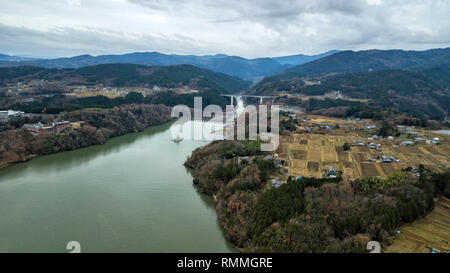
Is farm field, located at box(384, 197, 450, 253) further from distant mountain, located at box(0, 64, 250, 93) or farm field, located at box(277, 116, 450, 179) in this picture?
distant mountain, located at box(0, 64, 250, 93)

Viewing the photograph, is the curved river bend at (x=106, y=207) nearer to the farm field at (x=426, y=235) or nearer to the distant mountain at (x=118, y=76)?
the farm field at (x=426, y=235)

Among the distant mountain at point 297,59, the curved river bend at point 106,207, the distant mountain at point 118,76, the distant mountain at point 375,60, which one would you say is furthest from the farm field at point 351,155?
the distant mountain at point 297,59

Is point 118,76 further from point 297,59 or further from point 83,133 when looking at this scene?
point 297,59

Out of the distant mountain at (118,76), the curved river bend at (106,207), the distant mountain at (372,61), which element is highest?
the distant mountain at (372,61)

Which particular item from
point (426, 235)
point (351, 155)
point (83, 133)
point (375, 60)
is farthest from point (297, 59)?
point (426, 235)

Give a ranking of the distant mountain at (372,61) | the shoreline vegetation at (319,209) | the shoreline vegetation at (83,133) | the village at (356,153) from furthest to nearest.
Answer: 1. the distant mountain at (372,61)
2. the shoreline vegetation at (83,133)
3. the village at (356,153)
4. the shoreline vegetation at (319,209)

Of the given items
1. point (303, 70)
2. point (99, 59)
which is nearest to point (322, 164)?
point (303, 70)

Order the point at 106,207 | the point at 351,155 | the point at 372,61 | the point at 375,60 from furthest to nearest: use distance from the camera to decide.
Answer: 1. the point at 375,60
2. the point at 372,61
3. the point at 351,155
4. the point at 106,207
